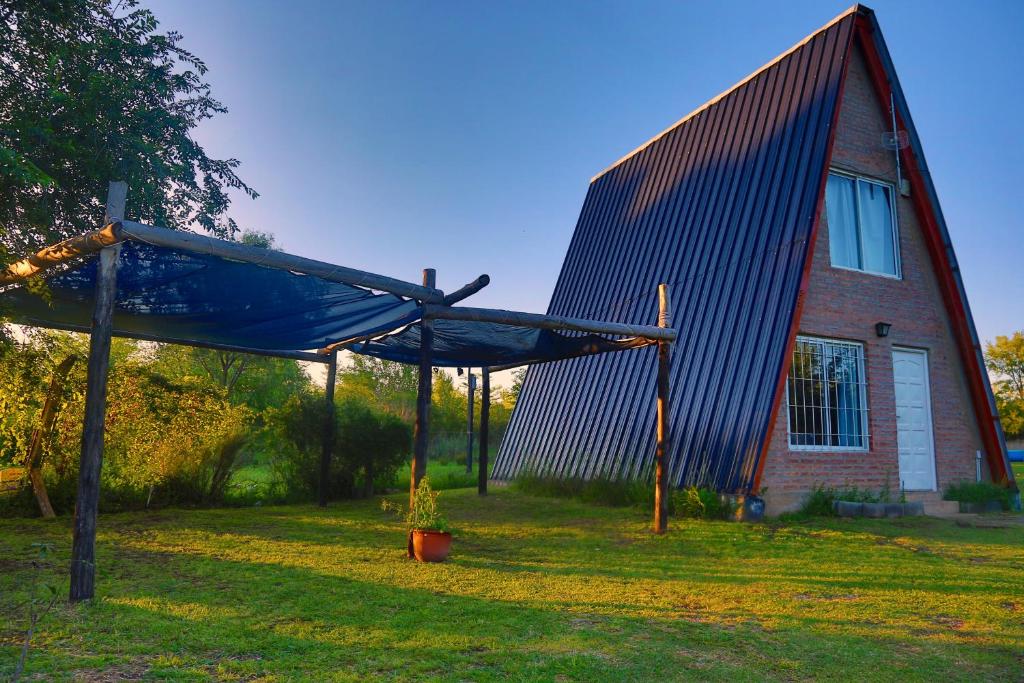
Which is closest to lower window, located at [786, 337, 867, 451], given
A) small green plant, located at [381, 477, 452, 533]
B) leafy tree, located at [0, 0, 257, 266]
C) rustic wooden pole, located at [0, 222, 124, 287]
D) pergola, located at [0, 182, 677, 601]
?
pergola, located at [0, 182, 677, 601]

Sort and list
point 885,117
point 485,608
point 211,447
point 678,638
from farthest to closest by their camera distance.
→ point 885,117 → point 211,447 → point 485,608 → point 678,638

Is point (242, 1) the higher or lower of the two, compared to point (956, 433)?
higher

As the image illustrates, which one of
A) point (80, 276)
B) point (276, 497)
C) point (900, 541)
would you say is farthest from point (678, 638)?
point (276, 497)

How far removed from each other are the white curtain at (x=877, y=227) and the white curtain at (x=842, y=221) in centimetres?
19

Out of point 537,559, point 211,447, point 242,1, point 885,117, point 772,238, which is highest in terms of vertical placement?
point 242,1

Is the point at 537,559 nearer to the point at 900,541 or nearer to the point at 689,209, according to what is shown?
the point at 900,541

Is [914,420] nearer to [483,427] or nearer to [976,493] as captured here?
[976,493]

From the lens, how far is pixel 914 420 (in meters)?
10.5

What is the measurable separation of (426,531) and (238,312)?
3249 mm

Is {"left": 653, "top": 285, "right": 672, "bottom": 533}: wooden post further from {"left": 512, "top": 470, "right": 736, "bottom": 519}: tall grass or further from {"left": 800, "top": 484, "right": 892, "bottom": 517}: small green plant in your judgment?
{"left": 800, "top": 484, "right": 892, "bottom": 517}: small green plant

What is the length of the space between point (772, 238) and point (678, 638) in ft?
24.4

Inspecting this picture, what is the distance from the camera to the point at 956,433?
1080 cm

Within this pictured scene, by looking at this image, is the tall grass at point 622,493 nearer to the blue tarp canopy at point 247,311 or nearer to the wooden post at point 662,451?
the wooden post at point 662,451

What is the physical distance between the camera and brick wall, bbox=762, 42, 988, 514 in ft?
30.8
